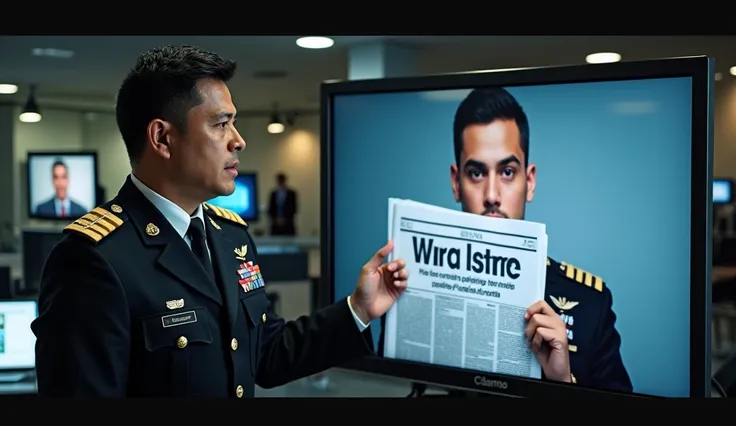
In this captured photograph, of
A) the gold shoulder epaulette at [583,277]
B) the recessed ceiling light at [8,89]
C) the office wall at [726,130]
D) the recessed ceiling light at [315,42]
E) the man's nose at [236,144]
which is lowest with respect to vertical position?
the gold shoulder epaulette at [583,277]

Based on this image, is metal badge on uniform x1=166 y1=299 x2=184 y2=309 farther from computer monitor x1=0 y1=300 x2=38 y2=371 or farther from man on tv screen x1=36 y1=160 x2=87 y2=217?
man on tv screen x1=36 y1=160 x2=87 y2=217

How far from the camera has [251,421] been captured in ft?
0.98

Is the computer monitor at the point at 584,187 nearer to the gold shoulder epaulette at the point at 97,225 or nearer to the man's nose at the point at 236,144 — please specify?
the man's nose at the point at 236,144

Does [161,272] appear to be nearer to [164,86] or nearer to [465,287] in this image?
[164,86]

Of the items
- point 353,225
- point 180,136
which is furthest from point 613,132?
point 180,136

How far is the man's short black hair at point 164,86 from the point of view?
4.21ft

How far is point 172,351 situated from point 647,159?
0.82 m

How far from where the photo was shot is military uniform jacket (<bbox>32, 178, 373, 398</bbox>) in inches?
44.5

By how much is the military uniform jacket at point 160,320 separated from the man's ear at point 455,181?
305 millimetres

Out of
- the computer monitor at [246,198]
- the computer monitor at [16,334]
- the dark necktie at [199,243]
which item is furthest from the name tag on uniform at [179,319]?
the computer monitor at [246,198]

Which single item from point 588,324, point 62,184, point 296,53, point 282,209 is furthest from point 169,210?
point 282,209

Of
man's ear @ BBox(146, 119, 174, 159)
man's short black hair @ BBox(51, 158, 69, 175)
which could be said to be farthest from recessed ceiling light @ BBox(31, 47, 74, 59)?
man's ear @ BBox(146, 119, 174, 159)

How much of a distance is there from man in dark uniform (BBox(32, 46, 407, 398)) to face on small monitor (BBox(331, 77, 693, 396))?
19 centimetres

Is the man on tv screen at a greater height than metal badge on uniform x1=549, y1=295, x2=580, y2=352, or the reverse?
the man on tv screen
